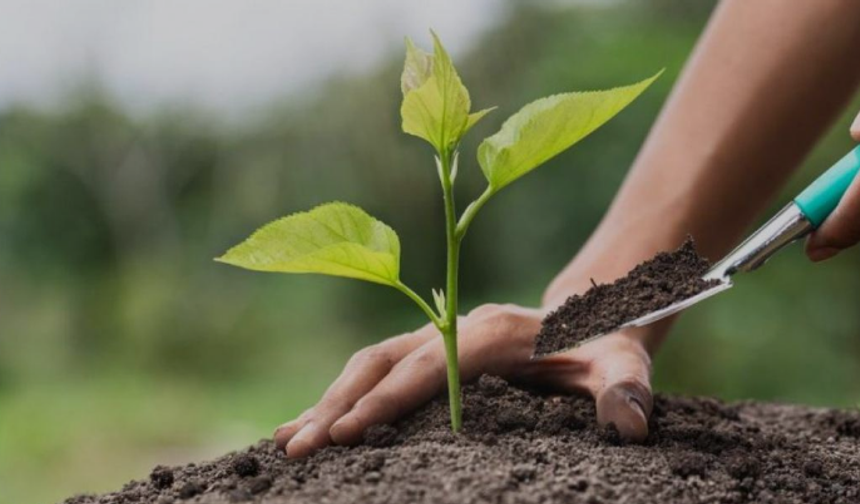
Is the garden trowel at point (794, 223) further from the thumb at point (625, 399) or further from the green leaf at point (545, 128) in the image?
the green leaf at point (545, 128)

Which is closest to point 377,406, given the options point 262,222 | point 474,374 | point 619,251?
point 474,374

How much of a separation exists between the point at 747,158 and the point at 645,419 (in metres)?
0.51

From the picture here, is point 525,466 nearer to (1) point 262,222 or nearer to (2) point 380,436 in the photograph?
(2) point 380,436

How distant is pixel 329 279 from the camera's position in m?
3.88

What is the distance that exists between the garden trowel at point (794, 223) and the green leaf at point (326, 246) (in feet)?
0.90

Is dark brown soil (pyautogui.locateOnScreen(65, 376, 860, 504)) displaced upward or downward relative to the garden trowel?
downward

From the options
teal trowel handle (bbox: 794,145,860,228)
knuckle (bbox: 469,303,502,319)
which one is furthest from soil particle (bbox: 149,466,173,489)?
teal trowel handle (bbox: 794,145,860,228)

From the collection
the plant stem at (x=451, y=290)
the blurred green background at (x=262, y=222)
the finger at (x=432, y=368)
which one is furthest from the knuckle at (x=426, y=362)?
the blurred green background at (x=262, y=222)

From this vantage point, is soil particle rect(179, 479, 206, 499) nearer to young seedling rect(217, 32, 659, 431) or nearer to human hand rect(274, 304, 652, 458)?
human hand rect(274, 304, 652, 458)

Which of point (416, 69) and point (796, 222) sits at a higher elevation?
point (416, 69)

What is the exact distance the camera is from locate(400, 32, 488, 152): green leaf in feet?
2.90

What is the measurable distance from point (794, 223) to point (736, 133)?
1.08ft

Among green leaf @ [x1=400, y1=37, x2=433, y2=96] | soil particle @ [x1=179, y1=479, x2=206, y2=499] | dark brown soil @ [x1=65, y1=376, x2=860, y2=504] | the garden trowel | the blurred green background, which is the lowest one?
dark brown soil @ [x1=65, y1=376, x2=860, y2=504]

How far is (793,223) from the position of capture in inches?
40.4
